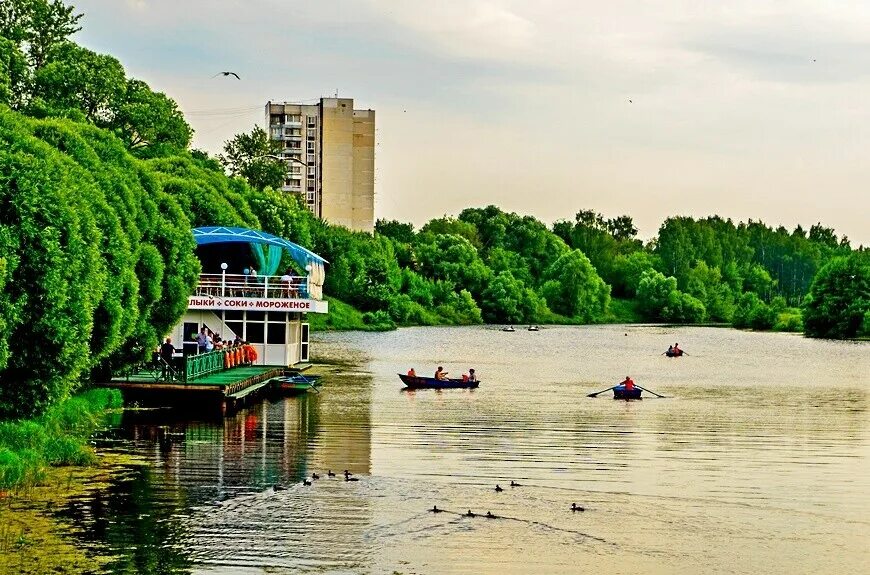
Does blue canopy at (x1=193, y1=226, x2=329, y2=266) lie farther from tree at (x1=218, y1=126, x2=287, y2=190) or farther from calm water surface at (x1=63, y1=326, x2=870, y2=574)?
tree at (x1=218, y1=126, x2=287, y2=190)

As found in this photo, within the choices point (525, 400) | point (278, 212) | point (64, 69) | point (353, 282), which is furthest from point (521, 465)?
point (353, 282)

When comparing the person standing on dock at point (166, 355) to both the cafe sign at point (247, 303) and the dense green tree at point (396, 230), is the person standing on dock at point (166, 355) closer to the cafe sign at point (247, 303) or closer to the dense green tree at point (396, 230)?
the cafe sign at point (247, 303)

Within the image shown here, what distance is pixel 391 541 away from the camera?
73.7 ft

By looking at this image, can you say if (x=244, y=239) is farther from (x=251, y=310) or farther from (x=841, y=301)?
(x=841, y=301)

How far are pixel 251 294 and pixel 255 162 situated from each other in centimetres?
7095

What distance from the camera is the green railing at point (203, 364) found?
4256cm

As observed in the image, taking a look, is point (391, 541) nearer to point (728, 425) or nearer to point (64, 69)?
point (728, 425)

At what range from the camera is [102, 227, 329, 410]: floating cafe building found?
50125mm

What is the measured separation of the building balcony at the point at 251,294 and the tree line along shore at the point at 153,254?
2805mm

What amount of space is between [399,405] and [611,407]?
26.0ft

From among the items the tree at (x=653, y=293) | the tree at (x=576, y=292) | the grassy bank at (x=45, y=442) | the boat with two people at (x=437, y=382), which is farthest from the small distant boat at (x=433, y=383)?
the tree at (x=653, y=293)

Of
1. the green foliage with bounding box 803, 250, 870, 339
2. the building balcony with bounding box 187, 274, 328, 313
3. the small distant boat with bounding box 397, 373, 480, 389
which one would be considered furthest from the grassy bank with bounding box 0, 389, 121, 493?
the green foliage with bounding box 803, 250, 870, 339

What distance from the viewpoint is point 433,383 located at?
187 feet

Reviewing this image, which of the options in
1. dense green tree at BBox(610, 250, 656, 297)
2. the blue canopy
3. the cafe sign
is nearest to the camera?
the cafe sign
